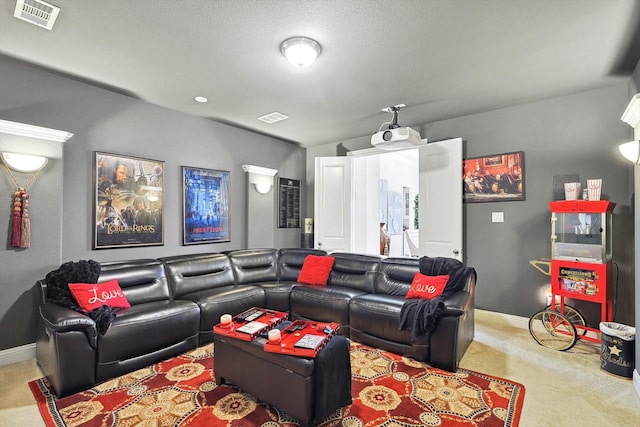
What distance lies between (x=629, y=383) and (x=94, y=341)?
4176mm

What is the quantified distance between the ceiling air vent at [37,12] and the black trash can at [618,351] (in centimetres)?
488

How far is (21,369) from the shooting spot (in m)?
2.62

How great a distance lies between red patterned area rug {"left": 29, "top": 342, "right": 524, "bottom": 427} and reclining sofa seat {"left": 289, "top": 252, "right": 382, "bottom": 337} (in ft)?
2.53

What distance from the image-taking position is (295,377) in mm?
1837

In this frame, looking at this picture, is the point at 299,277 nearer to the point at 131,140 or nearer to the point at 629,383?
the point at 131,140

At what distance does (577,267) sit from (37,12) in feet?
16.5

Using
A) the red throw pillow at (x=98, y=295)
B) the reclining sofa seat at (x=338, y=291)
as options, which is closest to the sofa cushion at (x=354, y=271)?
the reclining sofa seat at (x=338, y=291)

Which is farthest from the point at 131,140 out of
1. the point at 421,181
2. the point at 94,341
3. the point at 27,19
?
the point at 421,181

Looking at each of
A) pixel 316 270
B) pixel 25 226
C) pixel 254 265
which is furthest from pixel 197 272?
pixel 25 226

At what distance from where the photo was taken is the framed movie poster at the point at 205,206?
164 inches

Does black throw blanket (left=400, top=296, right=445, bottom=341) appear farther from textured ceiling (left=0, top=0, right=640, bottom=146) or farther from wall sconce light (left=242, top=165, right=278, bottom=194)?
wall sconce light (left=242, top=165, right=278, bottom=194)

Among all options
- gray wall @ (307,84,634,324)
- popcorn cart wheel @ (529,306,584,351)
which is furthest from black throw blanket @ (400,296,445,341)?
gray wall @ (307,84,634,324)

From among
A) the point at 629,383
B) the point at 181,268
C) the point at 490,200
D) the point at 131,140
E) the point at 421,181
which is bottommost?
the point at 629,383

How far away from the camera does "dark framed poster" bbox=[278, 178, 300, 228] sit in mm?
5551
